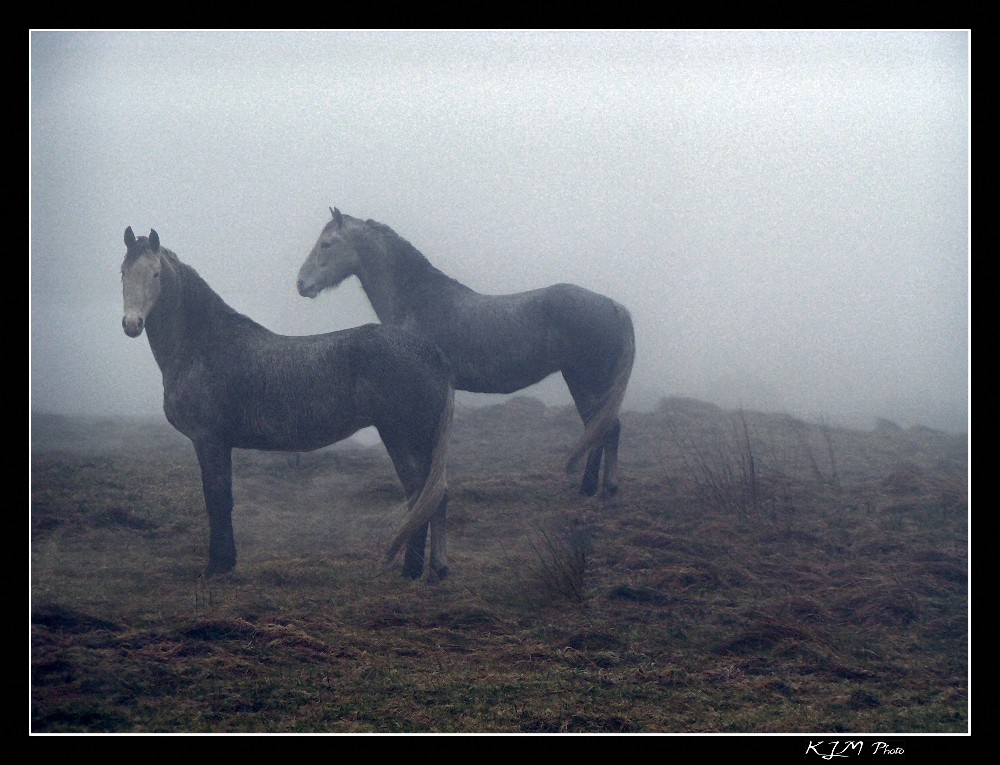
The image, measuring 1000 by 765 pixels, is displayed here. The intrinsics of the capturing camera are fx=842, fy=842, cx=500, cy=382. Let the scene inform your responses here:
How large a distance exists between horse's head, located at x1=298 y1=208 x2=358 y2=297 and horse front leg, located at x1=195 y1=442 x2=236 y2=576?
1.66 metres

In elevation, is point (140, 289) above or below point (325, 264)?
below

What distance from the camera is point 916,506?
23.6 feet

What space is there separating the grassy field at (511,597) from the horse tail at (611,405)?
0.50m

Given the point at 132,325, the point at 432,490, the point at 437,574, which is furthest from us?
the point at 437,574

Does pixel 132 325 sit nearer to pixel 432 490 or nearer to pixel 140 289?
pixel 140 289

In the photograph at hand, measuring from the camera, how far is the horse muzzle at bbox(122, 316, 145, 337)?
554cm

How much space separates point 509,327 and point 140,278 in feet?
9.63

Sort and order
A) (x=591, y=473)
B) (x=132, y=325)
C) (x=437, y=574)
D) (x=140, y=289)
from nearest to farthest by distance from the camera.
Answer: (x=132, y=325), (x=140, y=289), (x=437, y=574), (x=591, y=473)

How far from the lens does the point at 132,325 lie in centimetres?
556

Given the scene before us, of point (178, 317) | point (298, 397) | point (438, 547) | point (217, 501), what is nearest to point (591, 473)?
point (438, 547)

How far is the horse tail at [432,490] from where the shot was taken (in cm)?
586

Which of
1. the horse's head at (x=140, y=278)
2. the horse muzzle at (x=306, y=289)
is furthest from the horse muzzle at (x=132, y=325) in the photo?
the horse muzzle at (x=306, y=289)
